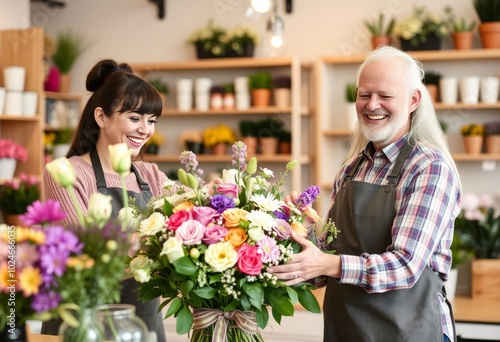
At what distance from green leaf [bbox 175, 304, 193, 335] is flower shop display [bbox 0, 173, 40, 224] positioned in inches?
134

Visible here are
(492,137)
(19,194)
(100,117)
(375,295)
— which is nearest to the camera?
(375,295)

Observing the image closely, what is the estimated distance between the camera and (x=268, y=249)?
1671mm

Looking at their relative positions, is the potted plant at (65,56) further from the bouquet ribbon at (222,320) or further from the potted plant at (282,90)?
the bouquet ribbon at (222,320)

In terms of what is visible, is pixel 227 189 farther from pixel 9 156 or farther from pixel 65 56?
pixel 65 56

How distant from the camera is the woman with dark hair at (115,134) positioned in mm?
2412

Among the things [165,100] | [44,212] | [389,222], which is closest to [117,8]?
[165,100]

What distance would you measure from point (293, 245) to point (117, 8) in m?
4.76

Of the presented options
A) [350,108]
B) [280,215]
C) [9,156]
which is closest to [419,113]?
[280,215]

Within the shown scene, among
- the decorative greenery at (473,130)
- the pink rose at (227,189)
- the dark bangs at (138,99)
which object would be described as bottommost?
the pink rose at (227,189)

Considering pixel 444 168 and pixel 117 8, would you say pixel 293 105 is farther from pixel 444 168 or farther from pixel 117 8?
pixel 444 168

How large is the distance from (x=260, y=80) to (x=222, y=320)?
157 inches

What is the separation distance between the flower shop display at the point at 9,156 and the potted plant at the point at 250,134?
1.59 metres

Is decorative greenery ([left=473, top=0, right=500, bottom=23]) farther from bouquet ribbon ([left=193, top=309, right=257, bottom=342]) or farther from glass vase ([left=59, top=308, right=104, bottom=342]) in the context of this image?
glass vase ([left=59, top=308, right=104, bottom=342])

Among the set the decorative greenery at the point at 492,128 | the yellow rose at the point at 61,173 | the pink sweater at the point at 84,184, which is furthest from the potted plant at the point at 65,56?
the yellow rose at the point at 61,173
